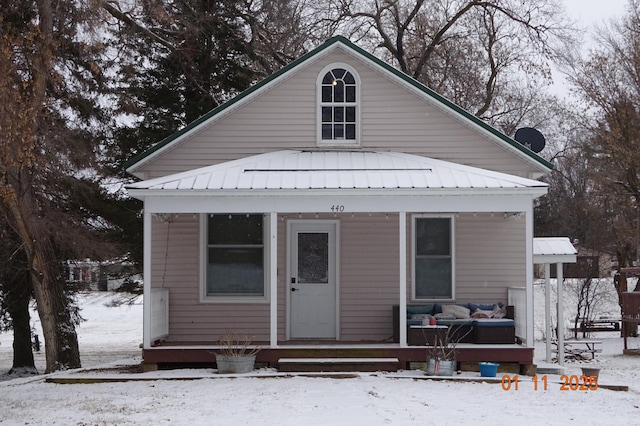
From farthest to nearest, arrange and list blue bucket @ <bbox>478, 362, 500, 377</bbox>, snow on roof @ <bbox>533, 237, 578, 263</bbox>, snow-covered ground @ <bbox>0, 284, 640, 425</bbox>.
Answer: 1. snow on roof @ <bbox>533, 237, 578, 263</bbox>
2. blue bucket @ <bbox>478, 362, 500, 377</bbox>
3. snow-covered ground @ <bbox>0, 284, 640, 425</bbox>

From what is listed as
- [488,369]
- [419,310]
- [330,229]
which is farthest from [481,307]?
[330,229]

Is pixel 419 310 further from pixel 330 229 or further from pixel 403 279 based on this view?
pixel 330 229

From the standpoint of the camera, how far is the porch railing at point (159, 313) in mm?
15344

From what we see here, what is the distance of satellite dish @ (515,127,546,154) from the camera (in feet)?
59.9

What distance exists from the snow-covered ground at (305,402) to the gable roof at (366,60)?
4193 millimetres

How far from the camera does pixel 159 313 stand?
1584 cm

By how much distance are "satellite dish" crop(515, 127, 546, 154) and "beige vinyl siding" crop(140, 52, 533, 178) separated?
1.48 metres

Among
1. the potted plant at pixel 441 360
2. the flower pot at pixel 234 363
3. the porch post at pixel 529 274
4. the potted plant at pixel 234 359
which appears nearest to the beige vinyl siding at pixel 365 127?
the porch post at pixel 529 274

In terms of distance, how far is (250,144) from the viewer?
1698cm

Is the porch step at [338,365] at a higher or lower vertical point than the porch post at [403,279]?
lower

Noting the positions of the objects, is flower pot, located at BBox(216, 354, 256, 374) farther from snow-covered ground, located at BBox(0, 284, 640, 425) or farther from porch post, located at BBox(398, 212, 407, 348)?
porch post, located at BBox(398, 212, 407, 348)

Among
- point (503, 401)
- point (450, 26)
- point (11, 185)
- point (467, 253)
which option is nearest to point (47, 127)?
point (11, 185)
